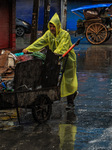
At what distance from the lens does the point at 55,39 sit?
740cm

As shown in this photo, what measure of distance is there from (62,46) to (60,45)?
0.19 feet

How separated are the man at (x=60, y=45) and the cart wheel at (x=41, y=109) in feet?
2.53

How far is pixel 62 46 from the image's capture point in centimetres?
717

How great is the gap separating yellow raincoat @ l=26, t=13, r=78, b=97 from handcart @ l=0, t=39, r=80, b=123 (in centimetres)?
51

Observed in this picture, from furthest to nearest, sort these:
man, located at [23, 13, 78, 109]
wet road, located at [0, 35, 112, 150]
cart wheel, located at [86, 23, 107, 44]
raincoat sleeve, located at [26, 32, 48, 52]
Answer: cart wheel, located at [86, 23, 107, 44]
raincoat sleeve, located at [26, 32, 48, 52]
man, located at [23, 13, 78, 109]
wet road, located at [0, 35, 112, 150]

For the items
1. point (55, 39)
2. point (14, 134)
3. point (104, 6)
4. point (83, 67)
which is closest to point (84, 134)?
point (14, 134)

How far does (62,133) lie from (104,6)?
56.3 ft

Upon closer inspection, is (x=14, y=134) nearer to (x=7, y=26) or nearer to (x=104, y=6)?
(x=7, y=26)

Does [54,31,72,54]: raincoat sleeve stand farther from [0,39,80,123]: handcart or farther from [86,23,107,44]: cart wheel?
[86,23,107,44]: cart wheel

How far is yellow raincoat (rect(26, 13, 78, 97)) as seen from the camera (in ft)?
23.7

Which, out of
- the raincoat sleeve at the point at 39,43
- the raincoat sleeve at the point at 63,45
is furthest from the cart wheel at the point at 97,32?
the raincoat sleeve at the point at 63,45

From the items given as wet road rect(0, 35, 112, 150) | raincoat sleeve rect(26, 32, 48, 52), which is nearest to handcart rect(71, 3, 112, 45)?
wet road rect(0, 35, 112, 150)

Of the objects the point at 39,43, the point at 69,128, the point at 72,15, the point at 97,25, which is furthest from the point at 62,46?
the point at 72,15

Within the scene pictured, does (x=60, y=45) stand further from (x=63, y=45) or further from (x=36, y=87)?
(x=36, y=87)
